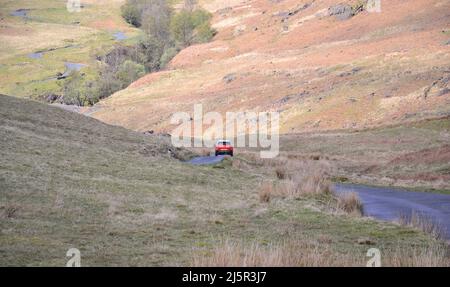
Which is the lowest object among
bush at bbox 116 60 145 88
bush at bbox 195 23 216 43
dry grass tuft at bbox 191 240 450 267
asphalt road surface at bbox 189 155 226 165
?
bush at bbox 116 60 145 88

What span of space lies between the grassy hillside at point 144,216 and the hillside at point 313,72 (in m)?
42.9

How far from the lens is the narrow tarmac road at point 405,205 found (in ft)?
78.2

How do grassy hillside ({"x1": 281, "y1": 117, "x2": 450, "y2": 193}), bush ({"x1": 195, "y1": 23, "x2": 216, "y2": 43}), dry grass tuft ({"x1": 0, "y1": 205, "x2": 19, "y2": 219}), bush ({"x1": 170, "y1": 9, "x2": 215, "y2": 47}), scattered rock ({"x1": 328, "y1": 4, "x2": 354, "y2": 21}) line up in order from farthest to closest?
1. bush ({"x1": 170, "y1": 9, "x2": 215, "y2": 47})
2. bush ({"x1": 195, "y1": 23, "x2": 216, "y2": 43})
3. scattered rock ({"x1": 328, "y1": 4, "x2": 354, "y2": 21})
4. grassy hillside ({"x1": 281, "y1": 117, "x2": 450, "y2": 193})
5. dry grass tuft ({"x1": 0, "y1": 205, "x2": 19, "y2": 219})

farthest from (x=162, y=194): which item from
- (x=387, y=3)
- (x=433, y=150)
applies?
(x=387, y=3)

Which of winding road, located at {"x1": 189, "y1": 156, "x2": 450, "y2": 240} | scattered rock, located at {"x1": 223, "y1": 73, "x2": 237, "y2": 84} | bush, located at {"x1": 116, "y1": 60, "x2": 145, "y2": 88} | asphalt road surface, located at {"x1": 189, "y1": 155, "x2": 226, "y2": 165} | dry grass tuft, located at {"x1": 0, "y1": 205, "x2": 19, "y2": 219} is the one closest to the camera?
dry grass tuft, located at {"x1": 0, "y1": 205, "x2": 19, "y2": 219}

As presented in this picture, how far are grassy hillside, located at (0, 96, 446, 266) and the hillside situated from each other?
4289 cm

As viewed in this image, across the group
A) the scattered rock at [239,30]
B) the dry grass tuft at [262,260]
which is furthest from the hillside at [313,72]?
the dry grass tuft at [262,260]

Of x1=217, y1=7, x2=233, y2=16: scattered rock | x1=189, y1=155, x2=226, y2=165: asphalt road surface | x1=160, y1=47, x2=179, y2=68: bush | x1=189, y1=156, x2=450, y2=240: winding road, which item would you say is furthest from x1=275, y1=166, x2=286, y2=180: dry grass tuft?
x1=217, y1=7, x2=233, y2=16: scattered rock

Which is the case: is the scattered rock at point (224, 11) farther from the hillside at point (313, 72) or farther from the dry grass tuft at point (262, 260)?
the dry grass tuft at point (262, 260)

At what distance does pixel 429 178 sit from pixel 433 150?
7360 mm

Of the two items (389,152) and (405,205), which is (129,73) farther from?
(405,205)

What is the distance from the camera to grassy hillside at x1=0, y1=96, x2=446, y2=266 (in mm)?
14500

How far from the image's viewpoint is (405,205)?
28.4 metres

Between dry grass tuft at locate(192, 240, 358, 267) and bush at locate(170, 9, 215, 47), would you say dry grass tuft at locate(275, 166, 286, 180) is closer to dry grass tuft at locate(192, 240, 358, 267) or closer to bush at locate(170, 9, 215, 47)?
dry grass tuft at locate(192, 240, 358, 267)
